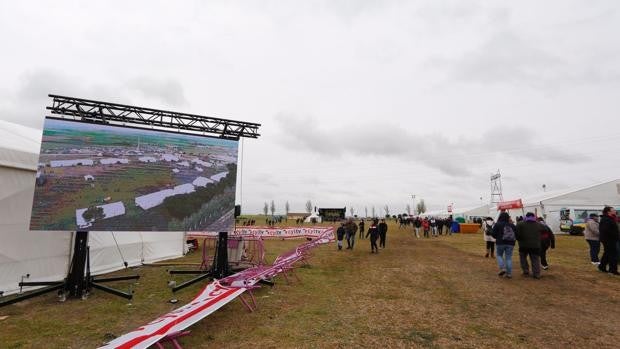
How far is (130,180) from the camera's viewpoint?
757cm

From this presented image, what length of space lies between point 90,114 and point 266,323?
21.0 ft

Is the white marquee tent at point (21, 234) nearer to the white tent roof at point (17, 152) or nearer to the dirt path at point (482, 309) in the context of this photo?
the white tent roof at point (17, 152)

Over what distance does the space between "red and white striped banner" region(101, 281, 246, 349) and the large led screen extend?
2.60 m

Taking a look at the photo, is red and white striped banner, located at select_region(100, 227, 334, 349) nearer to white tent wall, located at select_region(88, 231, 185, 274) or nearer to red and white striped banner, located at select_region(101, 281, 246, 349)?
red and white striped banner, located at select_region(101, 281, 246, 349)

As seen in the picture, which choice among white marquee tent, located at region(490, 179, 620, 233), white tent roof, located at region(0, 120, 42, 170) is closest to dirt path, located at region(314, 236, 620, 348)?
white tent roof, located at region(0, 120, 42, 170)

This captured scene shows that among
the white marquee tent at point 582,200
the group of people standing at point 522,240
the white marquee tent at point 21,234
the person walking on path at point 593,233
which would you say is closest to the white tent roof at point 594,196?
the white marquee tent at point 582,200

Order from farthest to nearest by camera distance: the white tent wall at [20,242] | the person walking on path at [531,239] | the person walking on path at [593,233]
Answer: the person walking on path at [593,233], the person walking on path at [531,239], the white tent wall at [20,242]

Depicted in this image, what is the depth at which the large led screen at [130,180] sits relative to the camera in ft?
22.6

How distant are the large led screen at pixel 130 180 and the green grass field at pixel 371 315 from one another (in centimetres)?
181

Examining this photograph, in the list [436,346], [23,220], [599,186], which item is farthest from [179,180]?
[599,186]

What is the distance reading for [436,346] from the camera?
4.46 meters

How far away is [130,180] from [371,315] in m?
6.17

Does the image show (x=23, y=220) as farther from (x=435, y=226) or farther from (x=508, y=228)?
(x=435, y=226)

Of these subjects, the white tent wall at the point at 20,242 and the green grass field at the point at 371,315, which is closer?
the green grass field at the point at 371,315
